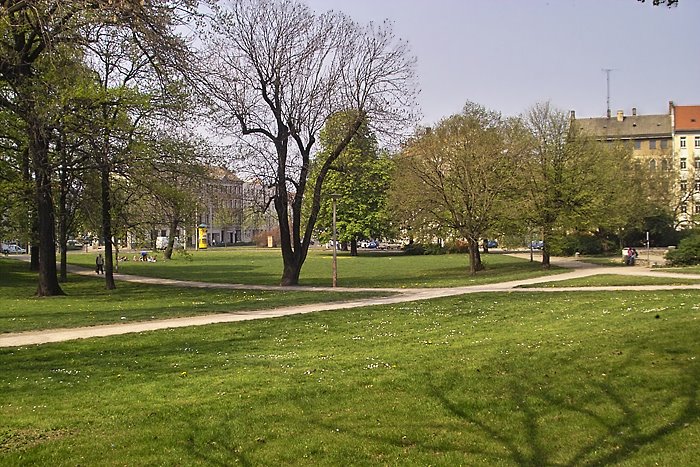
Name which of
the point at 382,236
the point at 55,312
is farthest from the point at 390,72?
the point at 382,236

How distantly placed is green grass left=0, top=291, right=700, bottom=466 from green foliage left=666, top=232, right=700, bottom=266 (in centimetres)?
2862

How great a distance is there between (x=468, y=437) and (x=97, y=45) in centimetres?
1147

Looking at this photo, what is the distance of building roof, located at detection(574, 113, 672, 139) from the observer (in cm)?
10675

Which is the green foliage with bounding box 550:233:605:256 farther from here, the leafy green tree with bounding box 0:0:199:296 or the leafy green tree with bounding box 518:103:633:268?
the leafy green tree with bounding box 0:0:199:296

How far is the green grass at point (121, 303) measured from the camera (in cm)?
1920

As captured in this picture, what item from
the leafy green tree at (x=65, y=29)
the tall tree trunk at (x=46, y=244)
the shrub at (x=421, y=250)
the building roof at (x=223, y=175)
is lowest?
the shrub at (x=421, y=250)

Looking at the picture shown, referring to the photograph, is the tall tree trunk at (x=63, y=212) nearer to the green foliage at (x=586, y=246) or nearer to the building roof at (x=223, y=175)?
the building roof at (x=223, y=175)

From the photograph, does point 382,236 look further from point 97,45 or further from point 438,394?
point 438,394

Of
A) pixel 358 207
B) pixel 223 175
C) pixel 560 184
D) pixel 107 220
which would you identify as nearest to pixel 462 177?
pixel 560 184

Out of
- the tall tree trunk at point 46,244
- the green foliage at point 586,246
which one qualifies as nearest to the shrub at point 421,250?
the green foliage at point 586,246

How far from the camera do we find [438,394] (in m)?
8.80

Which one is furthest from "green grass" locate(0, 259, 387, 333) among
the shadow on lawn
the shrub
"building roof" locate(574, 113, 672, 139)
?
"building roof" locate(574, 113, 672, 139)

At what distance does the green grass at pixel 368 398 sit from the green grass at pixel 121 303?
17.3 ft

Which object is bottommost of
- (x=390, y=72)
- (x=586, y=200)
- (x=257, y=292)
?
(x=257, y=292)
